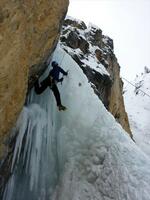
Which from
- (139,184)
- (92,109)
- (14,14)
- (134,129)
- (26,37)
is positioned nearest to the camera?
(14,14)

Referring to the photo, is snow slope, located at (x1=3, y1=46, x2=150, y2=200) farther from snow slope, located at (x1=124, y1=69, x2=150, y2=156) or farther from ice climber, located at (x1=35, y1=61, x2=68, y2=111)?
snow slope, located at (x1=124, y1=69, x2=150, y2=156)

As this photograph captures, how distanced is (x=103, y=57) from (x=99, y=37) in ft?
4.82

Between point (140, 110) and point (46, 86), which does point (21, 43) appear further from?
point (140, 110)

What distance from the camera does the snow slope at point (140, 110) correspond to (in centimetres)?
2608

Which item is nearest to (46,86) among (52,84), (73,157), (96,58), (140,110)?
(52,84)

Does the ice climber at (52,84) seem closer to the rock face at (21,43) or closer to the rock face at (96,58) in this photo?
the rock face at (21,43)

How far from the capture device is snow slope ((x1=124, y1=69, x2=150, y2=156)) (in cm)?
2608

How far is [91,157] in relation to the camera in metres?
8.53

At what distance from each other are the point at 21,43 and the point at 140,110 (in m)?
29.4

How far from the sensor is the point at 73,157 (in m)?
8.66

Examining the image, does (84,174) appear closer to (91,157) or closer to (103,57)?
(91,157)

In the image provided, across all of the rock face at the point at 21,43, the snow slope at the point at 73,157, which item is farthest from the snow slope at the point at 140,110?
the rock face at the point at 21,43

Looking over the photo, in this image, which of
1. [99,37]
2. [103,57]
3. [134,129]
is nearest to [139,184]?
[103,57]

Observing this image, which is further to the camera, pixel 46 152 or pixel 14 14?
pixel 46 152
